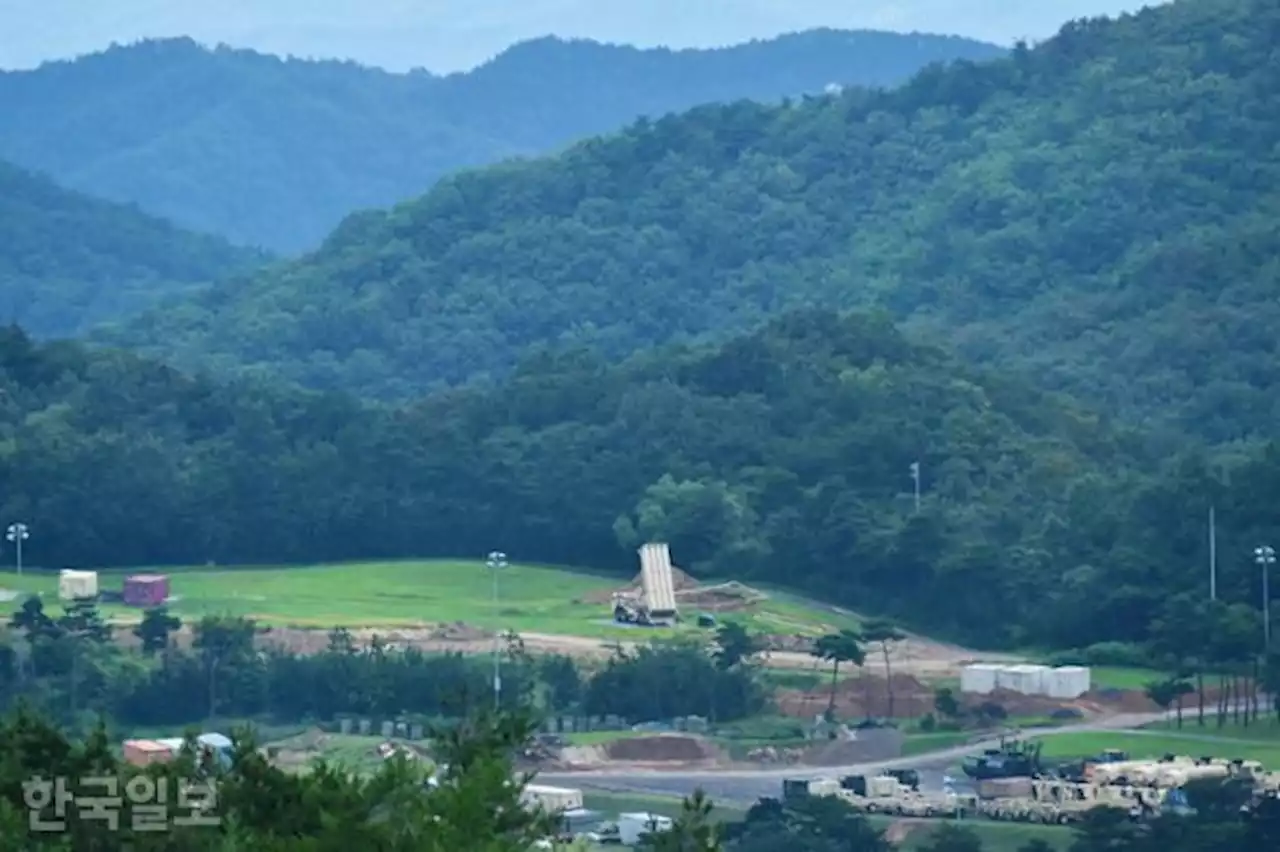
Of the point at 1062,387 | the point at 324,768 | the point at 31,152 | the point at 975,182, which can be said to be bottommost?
the point at 324,768

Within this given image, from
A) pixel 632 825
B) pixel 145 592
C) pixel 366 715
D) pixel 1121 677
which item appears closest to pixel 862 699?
pixel 1121 677

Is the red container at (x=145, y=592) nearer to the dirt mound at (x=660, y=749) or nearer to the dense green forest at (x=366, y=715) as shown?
the dense green forest at (x=366, y=715)

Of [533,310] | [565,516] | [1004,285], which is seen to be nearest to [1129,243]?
[1004,285]

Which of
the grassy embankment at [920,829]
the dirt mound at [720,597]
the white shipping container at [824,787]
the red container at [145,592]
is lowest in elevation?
the grassy embankment at [920,829]

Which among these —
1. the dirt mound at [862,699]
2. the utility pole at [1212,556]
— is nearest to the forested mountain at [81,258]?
the utility pole at [1212,556]

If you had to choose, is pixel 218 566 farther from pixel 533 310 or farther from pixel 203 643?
pixel 533 310
